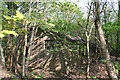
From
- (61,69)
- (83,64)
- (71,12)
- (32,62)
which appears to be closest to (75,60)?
(83,64)

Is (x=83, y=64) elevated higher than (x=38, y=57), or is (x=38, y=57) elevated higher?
(x=38, y=57)

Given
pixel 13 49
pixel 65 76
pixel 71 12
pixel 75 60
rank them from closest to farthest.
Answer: pixel 13 49 → pixel 71 12 → pixel 65 76 → pixel 75 60

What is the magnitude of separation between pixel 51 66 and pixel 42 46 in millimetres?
1987

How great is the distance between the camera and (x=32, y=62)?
778cm

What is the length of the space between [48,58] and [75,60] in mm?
2625

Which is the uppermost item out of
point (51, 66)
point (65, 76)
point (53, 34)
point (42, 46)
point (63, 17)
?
point (63, 17)

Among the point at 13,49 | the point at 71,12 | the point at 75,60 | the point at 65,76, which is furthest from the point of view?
the point at 75,60

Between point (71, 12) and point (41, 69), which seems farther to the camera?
point (41, 69)

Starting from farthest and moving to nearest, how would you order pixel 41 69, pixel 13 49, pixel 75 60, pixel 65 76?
1. pixel 75 60
2. pixel 41 69
3. pixel 65 76
4. pixel 13 49

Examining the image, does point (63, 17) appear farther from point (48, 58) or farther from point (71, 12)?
point (48, 58)

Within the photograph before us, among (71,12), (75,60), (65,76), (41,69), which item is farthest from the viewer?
(75,60)

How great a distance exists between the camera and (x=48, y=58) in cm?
802

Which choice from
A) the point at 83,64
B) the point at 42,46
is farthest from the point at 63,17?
the point at 83,64

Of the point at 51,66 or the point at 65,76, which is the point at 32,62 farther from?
the point at 65,76
